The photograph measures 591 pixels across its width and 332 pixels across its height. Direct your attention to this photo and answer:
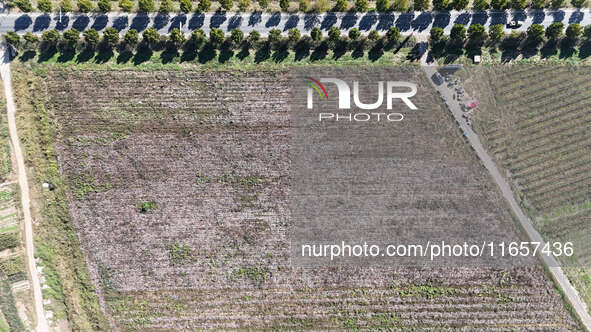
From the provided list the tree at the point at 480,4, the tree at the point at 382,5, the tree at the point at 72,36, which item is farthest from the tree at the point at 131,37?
the tree at the point at 480,4

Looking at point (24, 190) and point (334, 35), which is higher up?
point (334, 35)

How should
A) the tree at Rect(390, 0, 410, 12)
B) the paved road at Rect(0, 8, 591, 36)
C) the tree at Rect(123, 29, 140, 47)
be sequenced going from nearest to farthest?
the tree at Rect(123, 29, 140, 47) < the tree at Rect(390, 0, 410, 12) < the paved road at Rect(0, 8, 591, 36)

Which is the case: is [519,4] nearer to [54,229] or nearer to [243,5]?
[243,5]

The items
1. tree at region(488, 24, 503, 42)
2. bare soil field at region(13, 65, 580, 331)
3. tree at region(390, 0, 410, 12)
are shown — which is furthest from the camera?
tree at region(390, 0, 410, 12)

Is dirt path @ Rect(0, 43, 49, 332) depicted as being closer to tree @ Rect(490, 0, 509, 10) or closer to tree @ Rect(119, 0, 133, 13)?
tree @ Rect(119, 0, 133, 13)

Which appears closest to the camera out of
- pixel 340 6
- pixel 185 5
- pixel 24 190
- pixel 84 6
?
pixel 24 190

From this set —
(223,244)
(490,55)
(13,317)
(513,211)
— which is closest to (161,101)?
(223,244)

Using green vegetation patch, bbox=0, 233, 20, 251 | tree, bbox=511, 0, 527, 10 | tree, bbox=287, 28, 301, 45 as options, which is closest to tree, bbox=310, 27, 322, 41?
tree, bbox=287, 28, 301, 45

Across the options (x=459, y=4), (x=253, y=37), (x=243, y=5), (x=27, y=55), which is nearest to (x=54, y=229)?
(x=27, y=55)
